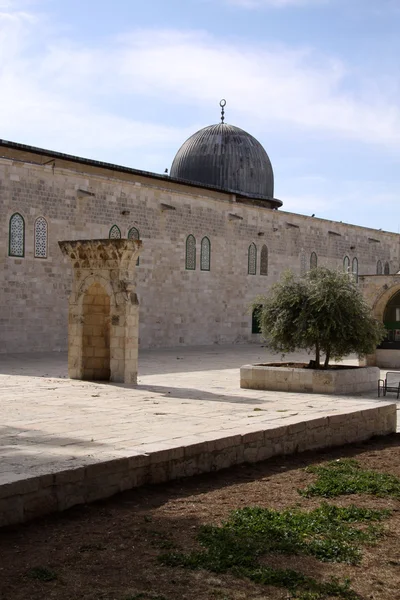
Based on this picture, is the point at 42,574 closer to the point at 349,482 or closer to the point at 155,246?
the point at 349,482

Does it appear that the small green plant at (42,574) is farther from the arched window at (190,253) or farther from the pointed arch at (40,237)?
the arched window at (190,253)

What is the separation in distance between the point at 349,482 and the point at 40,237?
15.6 meters

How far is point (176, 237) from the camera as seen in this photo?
2508cm

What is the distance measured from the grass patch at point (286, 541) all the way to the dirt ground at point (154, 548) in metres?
0.08

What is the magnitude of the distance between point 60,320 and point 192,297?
19.3ft

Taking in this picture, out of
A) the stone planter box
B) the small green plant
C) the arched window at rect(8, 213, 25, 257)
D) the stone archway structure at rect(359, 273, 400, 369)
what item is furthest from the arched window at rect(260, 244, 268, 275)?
the small green plant

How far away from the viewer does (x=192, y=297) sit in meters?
25.6

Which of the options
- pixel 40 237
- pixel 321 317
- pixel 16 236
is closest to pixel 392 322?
pixel 321 317

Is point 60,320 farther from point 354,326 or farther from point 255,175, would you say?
point 255,175

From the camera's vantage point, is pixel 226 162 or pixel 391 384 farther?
pixel 226 162

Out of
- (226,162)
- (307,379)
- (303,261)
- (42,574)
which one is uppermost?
(226,162)

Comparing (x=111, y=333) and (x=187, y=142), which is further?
(x=187, y=142)

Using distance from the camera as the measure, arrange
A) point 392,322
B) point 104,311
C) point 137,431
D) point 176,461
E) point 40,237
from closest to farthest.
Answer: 1. point 176,461
2. point 137,431
3. point 104,311
4. point 392,322
5. point 40,237

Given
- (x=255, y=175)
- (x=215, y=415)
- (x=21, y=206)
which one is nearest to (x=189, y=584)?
(x=215, y=415)
